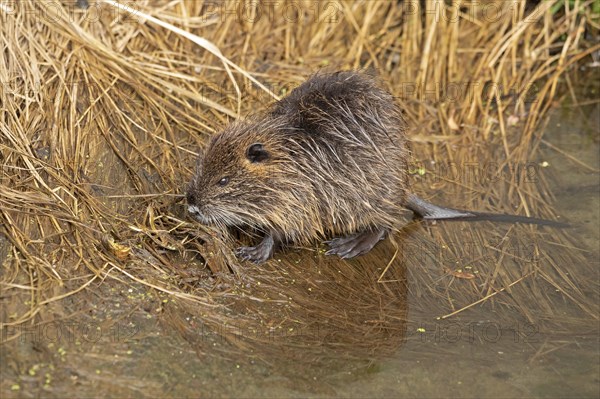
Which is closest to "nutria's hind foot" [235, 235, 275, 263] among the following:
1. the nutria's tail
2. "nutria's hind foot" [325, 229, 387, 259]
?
"nutria's hind foot" [325, 229, 387, 259]

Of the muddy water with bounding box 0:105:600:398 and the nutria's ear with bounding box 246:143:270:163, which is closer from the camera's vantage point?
the muddy water with bounding box 0:105:600:398

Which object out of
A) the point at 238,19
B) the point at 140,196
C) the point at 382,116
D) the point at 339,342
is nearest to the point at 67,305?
the point at 140,196

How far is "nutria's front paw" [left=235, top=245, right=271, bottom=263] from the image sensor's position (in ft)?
12.6

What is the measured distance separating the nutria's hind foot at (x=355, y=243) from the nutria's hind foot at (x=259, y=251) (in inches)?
11.2

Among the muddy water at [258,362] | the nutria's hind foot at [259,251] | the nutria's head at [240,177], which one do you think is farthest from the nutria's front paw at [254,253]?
the muddy water at [258,362]

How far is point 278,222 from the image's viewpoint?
12.7 ft

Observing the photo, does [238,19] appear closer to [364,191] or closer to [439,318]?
[364,191]

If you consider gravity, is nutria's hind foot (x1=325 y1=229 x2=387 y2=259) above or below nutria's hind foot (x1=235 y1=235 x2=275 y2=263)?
below

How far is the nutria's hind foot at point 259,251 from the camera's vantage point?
12.6 feet

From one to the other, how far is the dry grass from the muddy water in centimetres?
9

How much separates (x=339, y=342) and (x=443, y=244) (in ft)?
3.33

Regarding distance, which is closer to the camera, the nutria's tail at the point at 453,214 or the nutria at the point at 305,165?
the nutria at the point at 305,165

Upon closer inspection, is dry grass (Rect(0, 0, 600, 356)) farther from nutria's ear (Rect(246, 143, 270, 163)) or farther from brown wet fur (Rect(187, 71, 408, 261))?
nutria's ear (Rect(246, 143, 270, 163))

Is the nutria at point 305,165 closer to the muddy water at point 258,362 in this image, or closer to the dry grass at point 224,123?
the dry grass at point 224,123
